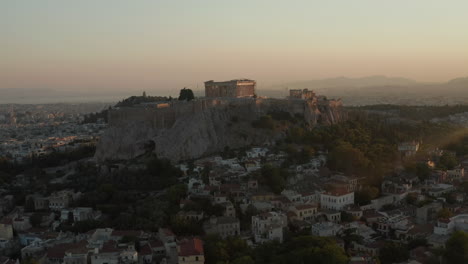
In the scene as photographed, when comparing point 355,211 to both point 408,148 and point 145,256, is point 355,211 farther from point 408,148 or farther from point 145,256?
point 408,148

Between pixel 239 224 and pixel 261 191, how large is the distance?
3183mm

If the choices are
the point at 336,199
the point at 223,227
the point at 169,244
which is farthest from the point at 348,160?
the point at 169,244

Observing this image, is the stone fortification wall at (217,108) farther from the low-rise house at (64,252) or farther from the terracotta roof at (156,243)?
the low-rise house at (64,252)

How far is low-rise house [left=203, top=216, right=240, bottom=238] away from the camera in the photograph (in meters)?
19.4

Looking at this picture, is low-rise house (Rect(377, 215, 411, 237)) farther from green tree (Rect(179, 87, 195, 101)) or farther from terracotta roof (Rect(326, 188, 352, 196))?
green tree (Rect(179, 87, 195, 101))

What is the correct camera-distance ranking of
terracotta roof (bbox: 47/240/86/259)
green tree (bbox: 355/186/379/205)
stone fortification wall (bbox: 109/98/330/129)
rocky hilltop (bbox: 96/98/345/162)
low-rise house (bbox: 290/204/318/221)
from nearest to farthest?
terracotta roof (bbox: 47/240/86/259) → low-rise house (bbox: 290/204/318/221) → green tree (bbox: 355/186/379/205) → rocky hilltop (bbox: 96/98/345/162) → stone fortification wall (bbox: 109/98/330/129)

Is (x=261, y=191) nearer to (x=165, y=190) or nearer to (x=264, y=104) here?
(x=165, y=190)

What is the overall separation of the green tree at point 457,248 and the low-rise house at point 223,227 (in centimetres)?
741

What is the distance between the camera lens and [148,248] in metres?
18.1

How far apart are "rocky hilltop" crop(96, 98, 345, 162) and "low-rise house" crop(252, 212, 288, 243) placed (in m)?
11.7

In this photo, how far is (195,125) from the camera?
3177 cm

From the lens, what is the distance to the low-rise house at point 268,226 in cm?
1845

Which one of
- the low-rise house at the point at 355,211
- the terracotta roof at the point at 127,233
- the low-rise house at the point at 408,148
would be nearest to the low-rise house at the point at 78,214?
the terracotta roof at the point at 127,233

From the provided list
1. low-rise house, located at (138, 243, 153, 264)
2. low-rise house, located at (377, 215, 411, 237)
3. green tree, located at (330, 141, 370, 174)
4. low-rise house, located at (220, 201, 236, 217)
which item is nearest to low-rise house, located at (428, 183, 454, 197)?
green tree, located at (330, 141, 370, 174)
